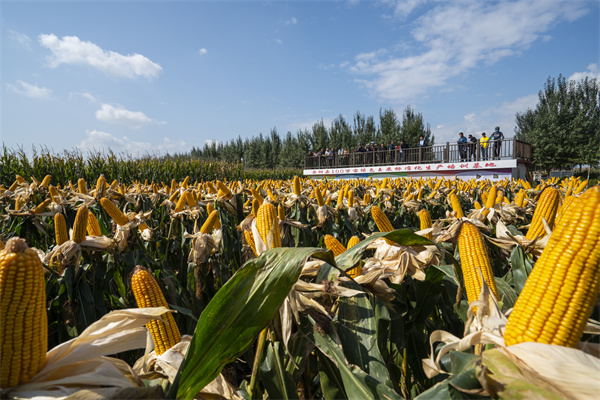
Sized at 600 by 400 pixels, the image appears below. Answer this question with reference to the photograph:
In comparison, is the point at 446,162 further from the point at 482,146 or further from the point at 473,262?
the point at 473,262

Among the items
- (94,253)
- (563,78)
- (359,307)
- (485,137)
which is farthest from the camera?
(563,78)

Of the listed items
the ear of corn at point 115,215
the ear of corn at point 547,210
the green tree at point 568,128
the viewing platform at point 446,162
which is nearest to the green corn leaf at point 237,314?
the ear of corn at point 547,210

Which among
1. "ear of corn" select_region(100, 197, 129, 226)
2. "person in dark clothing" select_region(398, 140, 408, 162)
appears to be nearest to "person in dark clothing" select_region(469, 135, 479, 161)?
"person in dark clothing" select_region(398, 140, 408, 162)

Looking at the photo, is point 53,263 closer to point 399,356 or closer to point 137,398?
point 137,398

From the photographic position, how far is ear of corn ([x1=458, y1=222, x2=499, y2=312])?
111 cm

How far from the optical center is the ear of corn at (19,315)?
793 mm

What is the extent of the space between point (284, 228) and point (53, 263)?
1.82 meters

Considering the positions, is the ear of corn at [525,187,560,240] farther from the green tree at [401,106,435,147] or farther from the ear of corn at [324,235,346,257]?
the green tree at [401,106,435,147]

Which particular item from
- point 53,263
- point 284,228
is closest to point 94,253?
point 53,263

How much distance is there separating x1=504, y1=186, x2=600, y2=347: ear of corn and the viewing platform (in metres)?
17.8

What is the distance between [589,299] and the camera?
0.74 metres

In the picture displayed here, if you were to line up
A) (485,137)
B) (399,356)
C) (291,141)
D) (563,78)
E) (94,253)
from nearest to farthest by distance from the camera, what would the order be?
(399,356), (94,253), (485,137), (563,78), (291,141)

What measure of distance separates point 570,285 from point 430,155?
33.7 meters

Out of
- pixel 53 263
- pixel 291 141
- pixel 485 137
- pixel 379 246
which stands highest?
pixel 291 141
